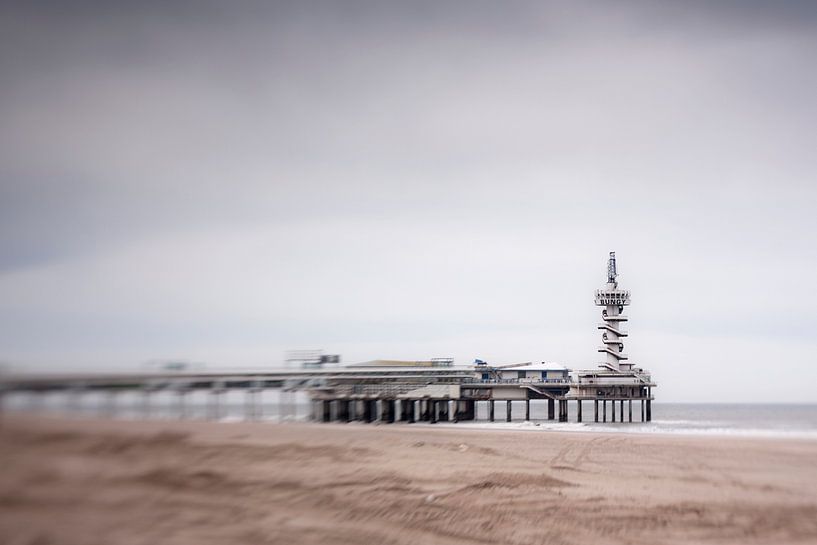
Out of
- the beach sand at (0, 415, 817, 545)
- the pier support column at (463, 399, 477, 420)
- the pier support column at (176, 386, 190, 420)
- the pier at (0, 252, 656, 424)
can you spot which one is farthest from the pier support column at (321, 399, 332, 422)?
the pier support column at (176, 386, 190, 420)

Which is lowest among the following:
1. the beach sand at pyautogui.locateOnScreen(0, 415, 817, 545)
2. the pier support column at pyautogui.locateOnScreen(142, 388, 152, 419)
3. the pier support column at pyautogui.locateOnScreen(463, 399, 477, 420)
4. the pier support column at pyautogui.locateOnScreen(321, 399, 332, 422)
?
the pier support column at pyautogui.locateOnScreen(463, 399, 477, 420)

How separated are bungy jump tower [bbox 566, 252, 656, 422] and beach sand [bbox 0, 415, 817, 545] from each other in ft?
171

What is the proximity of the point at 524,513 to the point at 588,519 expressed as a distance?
1220 mm

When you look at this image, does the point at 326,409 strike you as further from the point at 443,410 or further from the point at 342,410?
the point at 443,410

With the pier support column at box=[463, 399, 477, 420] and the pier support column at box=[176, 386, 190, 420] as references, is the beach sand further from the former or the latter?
the pier support column at box=[463, 399, 477, 420]

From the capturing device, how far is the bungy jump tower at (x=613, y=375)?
253ft

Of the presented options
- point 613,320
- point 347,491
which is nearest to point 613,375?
point 613,320

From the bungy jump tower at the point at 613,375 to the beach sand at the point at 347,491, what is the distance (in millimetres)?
52033

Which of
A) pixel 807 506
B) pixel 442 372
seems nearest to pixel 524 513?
pixel 807 506

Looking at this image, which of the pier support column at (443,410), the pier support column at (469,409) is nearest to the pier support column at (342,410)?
the pier support column at (443,410)

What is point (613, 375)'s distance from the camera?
7900 cm

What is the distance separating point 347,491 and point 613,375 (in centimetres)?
6922

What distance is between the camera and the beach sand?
7078 mm

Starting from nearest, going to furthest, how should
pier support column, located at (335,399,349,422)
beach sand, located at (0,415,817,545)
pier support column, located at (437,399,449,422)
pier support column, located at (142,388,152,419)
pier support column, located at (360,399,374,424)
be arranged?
beach sand, located at (0,415,817,545) < pier support column, located at (142,388,152,419) < pier support column, located at (335,399,349,422) < pier support column, located at (360,399,374,424) < pier support column, located at (437,399,449,422)
